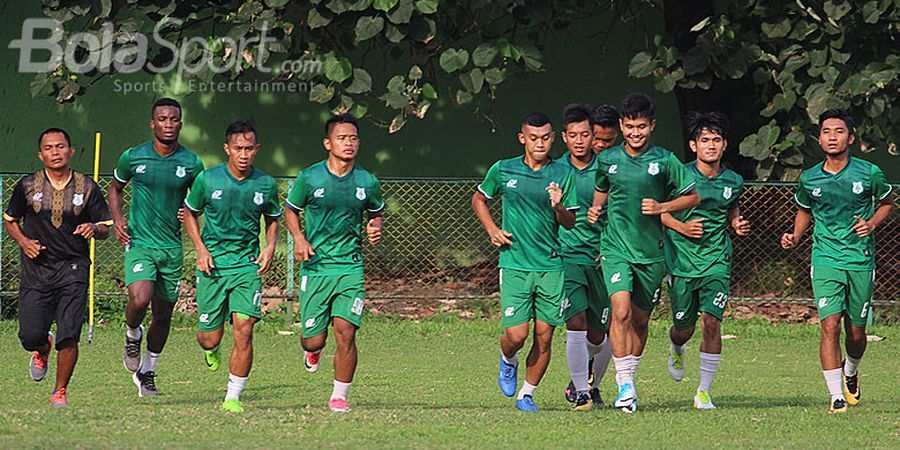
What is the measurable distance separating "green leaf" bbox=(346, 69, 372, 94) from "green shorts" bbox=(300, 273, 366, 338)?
21.3 feet

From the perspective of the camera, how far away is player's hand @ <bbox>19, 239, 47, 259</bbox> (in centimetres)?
1095

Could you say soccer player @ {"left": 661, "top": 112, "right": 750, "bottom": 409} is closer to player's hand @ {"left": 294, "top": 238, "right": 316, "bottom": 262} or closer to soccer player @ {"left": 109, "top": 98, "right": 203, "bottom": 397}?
player's hand @ {"left": 294, "top": 238, "right": 316, "bottom": 262}

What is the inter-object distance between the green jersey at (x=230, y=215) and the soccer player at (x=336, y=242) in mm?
325

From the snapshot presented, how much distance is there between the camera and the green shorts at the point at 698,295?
1148 cm

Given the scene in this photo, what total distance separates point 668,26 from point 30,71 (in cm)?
832

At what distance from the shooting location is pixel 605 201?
11.2 metres

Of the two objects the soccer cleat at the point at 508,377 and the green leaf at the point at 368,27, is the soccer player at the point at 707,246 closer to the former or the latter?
the soccer cleat at the point at 508,377

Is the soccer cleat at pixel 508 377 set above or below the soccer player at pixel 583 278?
below

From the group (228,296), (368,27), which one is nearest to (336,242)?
(228,296)

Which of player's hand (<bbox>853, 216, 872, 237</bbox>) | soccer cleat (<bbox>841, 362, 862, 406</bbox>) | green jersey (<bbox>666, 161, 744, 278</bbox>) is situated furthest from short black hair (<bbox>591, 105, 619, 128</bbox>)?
soccer cleat (<bbox>841, 362, 862, 406</bbox>)

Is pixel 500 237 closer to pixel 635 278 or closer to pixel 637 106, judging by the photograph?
pixel 635 278

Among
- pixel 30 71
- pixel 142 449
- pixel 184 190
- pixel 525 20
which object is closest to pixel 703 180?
pixel 184 190

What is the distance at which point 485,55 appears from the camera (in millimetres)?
16797

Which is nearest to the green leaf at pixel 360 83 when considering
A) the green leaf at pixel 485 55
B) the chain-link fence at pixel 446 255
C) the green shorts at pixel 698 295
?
the green leaf at pixel 485 55
